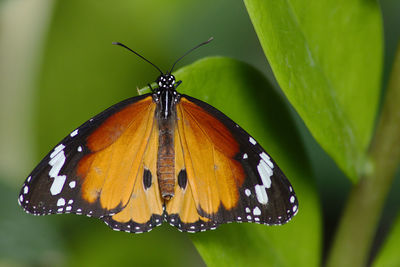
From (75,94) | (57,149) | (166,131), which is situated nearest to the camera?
(57,149)

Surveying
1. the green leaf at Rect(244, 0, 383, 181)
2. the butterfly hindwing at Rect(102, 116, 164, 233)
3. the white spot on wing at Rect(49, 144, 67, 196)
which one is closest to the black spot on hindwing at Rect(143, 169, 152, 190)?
the butterfly hindwing at Rect(102, 116, 164, 233)

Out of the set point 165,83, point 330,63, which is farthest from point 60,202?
point 330,63

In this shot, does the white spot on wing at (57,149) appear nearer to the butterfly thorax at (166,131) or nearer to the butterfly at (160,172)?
the butterfly at (160,172)

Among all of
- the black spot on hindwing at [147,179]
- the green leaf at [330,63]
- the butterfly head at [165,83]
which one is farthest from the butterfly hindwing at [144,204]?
the green leaf at [330,63]

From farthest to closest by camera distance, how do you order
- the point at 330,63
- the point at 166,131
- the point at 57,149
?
the point at 166,131 → the point at 57,149 → the point at 330,63

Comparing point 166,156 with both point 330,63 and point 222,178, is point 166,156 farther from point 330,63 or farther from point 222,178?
point 330,63

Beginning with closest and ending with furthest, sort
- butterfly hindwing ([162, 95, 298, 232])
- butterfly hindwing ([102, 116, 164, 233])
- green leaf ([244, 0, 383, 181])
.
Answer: green leaf ([244, 0, 383, 181]), butterfly hindwing ([162, 95, 298, 232]), butterfly hindwing ([102, 116, 164, 233])

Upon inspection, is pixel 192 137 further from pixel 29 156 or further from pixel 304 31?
pixel 29 156

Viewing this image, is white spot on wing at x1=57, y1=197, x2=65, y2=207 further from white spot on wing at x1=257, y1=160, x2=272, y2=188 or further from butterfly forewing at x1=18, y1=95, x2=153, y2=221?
white spot on wing at x1=257, y1=160, x2=272, y2=188
